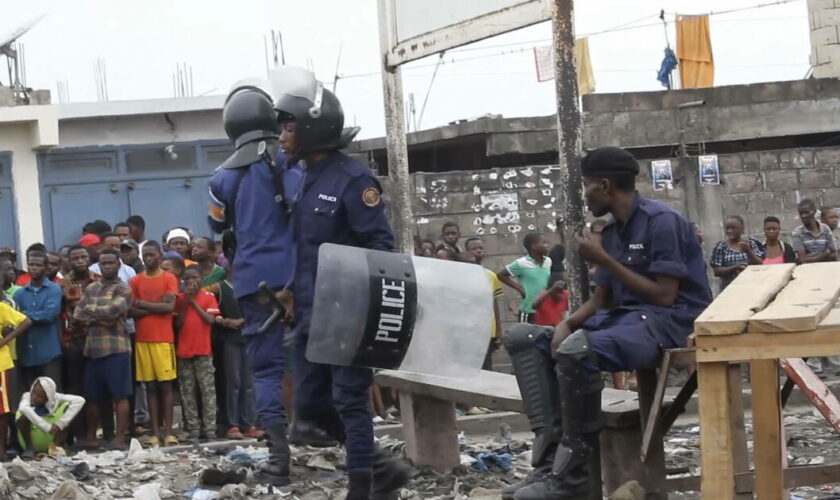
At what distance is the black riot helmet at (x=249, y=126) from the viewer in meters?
7.45

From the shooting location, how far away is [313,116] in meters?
6.51

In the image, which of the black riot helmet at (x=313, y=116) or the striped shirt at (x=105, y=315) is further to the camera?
the striped shirt at (x=105, y=315)

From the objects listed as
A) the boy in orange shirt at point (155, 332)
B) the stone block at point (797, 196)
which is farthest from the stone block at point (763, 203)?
the boy in orange shirt at point (155, 332)

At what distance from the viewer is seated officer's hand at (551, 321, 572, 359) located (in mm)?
6109

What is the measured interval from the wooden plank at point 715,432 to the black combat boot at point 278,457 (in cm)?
323

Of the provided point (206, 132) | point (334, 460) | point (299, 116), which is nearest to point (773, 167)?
point (206, 132)

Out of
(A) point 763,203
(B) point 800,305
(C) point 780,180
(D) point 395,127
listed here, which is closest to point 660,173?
(A) point 763,203

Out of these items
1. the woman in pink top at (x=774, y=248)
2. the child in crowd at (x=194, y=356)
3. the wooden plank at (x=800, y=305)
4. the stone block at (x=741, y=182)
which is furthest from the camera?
the stone block at (x=741, y=182)

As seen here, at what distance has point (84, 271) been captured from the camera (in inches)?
422

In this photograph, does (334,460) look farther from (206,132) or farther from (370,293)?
(206,132)

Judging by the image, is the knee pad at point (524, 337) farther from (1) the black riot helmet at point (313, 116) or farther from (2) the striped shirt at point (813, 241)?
(2) the striped shirt at point (813, 241)

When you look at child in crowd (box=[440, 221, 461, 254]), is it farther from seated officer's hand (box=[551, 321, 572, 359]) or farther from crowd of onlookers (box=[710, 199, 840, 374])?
seated officer's hand (box=[551, 321, 572, 359])

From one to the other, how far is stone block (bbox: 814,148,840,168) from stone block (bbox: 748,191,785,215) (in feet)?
2.07

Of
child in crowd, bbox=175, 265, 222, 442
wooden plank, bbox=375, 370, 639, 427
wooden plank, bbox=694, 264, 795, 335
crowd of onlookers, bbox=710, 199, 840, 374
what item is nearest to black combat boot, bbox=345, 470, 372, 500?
wooden plank, bbox=375, 370, 639, 427
